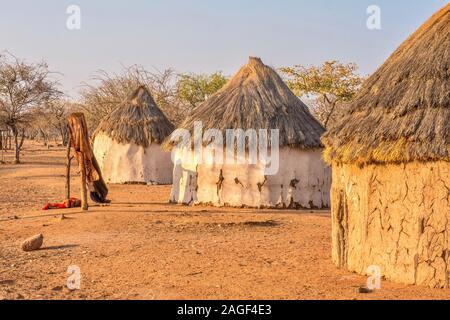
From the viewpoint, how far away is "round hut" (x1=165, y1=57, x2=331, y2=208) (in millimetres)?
13688

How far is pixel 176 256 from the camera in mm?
7633

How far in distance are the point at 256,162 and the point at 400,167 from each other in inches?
291

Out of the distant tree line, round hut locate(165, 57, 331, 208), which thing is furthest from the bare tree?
round hut locate(165, 57, 331, 208)

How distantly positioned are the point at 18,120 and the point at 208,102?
1680cm

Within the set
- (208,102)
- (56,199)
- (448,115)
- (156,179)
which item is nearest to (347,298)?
(448,115)

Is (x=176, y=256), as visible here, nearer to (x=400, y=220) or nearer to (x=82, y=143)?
(x=400, y=220)

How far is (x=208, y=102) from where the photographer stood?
14.7 metres

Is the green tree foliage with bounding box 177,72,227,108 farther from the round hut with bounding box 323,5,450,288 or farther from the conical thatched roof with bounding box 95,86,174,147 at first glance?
the round hut with bounding box 323,5,450,288

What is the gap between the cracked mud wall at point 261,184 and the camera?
13.7 meters

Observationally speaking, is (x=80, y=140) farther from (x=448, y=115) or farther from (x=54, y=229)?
(x=448, y=115)

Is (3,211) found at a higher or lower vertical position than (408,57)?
lower

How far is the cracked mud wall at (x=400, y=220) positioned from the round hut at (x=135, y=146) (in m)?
13.3

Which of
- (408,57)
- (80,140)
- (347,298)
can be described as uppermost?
(408,57)

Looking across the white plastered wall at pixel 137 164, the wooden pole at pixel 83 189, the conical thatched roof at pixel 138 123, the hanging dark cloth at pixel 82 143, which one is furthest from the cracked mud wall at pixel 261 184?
the conical thatched roof at pixel 138 123
